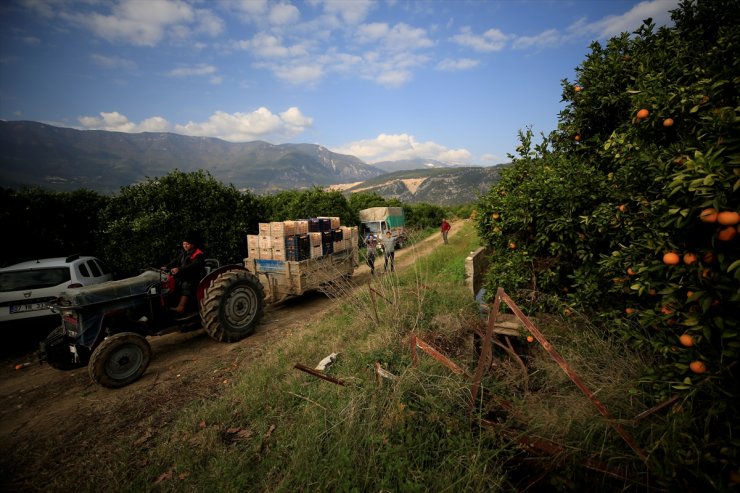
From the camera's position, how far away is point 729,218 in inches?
60.2

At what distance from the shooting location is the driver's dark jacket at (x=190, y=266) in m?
5.87

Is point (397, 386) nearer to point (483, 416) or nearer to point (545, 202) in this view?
point (483, 416)

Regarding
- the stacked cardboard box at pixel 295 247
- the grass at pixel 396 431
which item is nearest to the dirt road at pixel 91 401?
the grass at pixel 396 431

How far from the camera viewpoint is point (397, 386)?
2916 mm

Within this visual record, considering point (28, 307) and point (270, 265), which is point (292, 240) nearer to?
point (270, 265)

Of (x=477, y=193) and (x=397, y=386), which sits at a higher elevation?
(x=477, y=193)

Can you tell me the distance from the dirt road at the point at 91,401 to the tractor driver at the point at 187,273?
1112 mm

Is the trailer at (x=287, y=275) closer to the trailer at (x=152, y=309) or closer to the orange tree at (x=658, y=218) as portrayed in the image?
the trailer at (x=152, y=309)

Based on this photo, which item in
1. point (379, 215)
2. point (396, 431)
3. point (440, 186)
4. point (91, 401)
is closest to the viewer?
point (396, 431)

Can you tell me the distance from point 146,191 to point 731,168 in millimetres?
13068

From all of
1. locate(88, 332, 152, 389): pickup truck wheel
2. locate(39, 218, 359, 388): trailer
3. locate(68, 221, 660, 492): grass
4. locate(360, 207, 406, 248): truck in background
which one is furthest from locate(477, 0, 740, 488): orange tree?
locate(360, 207, 406, 248): truck in background

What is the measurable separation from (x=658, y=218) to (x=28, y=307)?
10.3 m

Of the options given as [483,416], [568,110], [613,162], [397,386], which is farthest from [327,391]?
[568,110]

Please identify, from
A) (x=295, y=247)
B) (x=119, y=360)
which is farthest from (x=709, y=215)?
(x=295, y=247)
